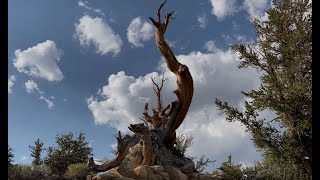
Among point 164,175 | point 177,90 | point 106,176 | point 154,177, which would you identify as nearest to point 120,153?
point 177,90

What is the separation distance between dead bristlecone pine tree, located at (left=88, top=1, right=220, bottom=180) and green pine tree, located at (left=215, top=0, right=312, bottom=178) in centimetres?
197

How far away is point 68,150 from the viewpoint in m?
21.1

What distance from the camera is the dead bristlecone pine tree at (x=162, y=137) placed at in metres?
13.3

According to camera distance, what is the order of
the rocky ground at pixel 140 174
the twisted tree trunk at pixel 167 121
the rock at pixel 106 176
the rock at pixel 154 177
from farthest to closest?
the twisted tree trunk at pixel 167 121
the rock at pixel 154 177
the rocky ground at pixel 140 174
the rock at pixel 106 176

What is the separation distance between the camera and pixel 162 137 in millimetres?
15125

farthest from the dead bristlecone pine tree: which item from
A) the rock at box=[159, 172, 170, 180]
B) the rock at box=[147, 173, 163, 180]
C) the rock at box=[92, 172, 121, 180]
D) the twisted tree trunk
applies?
the rock at box=[92, 172, 121, 180]

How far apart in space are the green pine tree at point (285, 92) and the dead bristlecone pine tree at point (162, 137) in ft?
6.47

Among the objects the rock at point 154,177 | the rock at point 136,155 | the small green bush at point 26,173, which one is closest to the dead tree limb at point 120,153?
the rock at point 136,155

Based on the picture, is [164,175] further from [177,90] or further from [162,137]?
[177,90]

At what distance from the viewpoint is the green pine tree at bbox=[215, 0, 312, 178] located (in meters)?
12.3

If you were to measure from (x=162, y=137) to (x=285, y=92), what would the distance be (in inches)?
204

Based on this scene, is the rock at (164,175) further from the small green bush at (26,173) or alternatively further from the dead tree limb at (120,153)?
the small green bush at (26,173)
